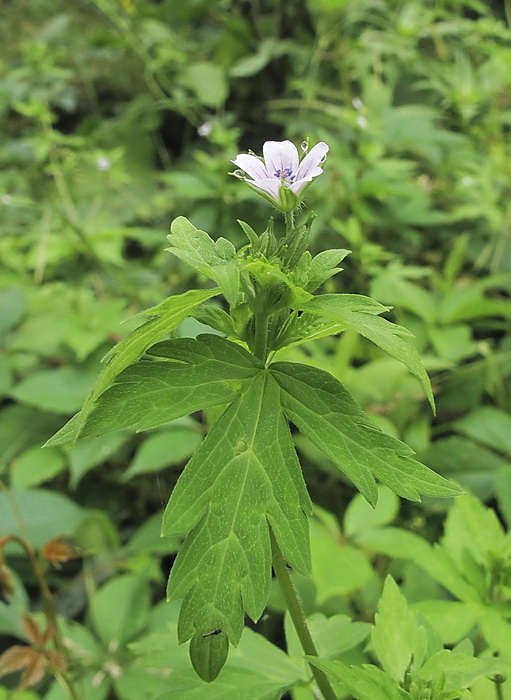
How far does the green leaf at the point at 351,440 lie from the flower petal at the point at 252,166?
0.18m

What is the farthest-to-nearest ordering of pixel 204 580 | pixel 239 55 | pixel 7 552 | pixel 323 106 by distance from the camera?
pixel 239 55, pixel 323 106, pixel 7 552, pixel 204 580

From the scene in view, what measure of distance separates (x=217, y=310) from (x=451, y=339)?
1.20 m

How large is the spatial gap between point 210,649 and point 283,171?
435 millimetres

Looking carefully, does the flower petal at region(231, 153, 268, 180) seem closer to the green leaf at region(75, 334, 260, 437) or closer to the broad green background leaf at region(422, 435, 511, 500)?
the green leaf at region(75, 334, 260, 437)

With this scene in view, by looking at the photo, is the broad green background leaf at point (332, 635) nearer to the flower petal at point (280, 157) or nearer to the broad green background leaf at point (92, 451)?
the flower petal at point (280, 157)

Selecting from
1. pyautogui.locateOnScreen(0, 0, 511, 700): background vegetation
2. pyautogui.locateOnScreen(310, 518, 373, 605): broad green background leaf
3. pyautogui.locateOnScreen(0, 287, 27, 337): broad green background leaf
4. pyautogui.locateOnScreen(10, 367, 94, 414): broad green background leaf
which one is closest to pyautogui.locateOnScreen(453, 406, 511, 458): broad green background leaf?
pyautogui.locateOnScreen(0, 0, 511, 700): background vegetation

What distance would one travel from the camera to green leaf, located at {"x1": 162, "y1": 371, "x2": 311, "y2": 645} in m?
0.50

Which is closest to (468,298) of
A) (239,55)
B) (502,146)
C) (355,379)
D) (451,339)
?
(451,339)

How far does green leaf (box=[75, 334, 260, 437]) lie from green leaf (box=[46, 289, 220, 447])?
20 millimetres

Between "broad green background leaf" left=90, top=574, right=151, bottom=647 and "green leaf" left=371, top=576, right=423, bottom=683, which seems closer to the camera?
"green leaf" left=371, top=576, right=423, bottom=683

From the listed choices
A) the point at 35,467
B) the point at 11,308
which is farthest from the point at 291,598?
the point at 11,308

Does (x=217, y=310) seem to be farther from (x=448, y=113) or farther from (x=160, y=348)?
(x=448, y=113)

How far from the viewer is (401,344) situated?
52 cm

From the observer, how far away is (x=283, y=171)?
609mm
